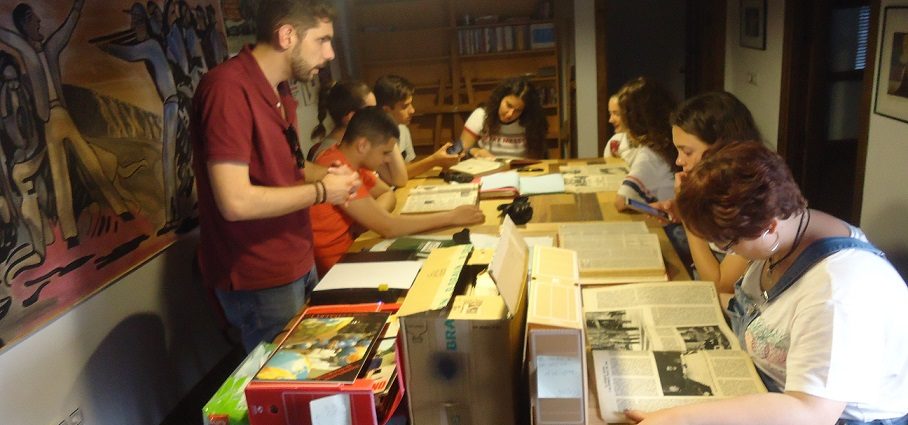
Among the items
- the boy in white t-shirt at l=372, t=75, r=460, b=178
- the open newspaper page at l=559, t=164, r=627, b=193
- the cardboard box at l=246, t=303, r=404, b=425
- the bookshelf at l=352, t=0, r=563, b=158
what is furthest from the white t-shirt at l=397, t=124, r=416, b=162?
the cardboard box at l=246, t=303, r=404, b=425

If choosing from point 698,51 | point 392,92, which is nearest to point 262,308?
point 392,92

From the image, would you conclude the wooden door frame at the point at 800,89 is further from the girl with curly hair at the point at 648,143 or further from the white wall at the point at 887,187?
the girl with curly hair at the point at 648,143

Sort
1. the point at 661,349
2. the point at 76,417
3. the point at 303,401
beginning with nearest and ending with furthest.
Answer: the point at 303,401 < the point at 661,349 < the point at 76,417

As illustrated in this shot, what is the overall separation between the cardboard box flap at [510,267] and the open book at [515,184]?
49.1 inches

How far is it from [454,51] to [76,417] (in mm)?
3701

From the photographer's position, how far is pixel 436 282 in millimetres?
1186

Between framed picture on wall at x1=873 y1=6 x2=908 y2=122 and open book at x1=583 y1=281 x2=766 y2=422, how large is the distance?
1239 millimetres

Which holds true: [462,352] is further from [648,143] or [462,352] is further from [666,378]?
[648,143]

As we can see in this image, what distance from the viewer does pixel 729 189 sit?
3.54 feet

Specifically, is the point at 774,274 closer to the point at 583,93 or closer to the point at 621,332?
the point at 621,332

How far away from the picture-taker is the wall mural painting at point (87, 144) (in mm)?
1766

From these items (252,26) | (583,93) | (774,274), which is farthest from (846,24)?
(252,26)

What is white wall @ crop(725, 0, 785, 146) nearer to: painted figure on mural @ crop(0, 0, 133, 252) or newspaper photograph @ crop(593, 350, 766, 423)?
newspaper photograph @ crop(593, 350, 766, 423)

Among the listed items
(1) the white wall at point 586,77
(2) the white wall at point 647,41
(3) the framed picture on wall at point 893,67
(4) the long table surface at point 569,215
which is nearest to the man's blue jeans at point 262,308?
(4) the long table surface at point 569,215
